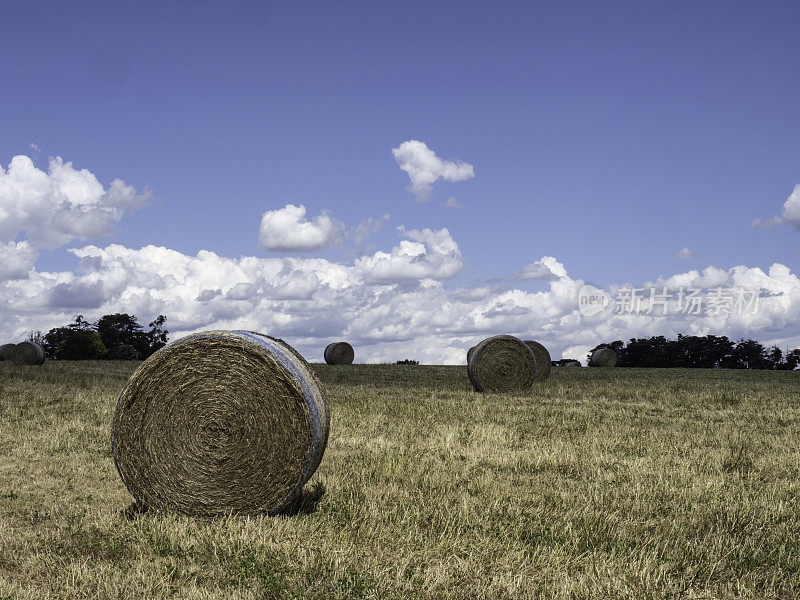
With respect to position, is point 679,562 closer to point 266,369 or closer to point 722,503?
point 722,503

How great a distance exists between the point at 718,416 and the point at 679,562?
35.5ft

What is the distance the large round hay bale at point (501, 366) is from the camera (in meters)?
22.0

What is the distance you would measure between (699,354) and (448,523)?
66994mm

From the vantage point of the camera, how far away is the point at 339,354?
1743 inches

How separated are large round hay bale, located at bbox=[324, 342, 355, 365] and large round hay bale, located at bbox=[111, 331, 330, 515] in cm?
3671

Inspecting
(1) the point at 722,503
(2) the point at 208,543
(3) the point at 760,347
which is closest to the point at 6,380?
(2) the point at 208,543

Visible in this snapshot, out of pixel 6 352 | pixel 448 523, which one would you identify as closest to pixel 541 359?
pixel 448 523

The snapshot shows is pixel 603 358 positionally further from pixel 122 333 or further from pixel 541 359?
pixel 122 333

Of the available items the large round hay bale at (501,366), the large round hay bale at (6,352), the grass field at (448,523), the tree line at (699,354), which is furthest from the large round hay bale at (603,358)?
the large round hay bale at (6,352)

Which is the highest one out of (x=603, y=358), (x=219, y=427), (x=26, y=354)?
(x=219, y=427)

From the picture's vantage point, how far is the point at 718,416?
1566 centimetres

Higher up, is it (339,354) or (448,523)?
(339,354)

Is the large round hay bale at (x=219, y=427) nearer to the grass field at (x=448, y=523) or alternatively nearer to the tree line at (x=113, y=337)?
the grass field at (x=448, y=523)

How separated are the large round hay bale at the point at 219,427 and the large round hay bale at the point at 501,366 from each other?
1478 centimetres
